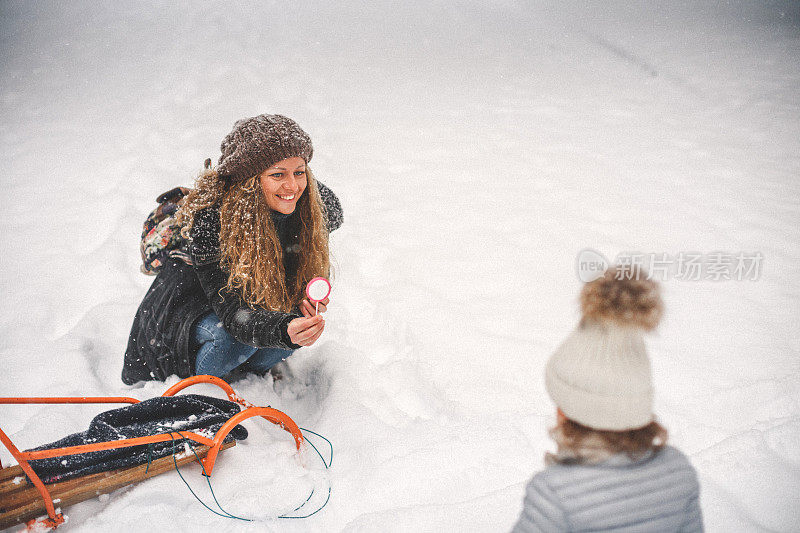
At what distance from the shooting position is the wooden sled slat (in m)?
1.25

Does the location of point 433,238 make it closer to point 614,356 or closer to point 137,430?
point 137,430

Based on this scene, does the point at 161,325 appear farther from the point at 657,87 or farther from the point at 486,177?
the point at 657,87

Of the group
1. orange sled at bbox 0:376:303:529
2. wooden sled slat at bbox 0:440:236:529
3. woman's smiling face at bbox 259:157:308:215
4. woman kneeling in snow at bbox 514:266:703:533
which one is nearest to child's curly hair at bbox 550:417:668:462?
woman kneeling in snow at bbox 514:266:703:533

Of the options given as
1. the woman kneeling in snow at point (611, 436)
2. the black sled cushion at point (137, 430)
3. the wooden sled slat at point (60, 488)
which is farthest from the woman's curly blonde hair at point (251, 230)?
the woman kneeling in snow at point (611, 436)

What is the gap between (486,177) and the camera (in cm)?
414

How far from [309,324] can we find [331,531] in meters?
0.64

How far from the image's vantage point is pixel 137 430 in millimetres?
1458

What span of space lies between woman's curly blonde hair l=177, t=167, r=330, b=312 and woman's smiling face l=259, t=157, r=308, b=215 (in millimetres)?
30

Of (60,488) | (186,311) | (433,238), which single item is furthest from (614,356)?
(433,238)

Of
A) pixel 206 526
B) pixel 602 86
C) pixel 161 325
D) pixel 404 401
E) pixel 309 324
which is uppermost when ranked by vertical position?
pixel 602 86

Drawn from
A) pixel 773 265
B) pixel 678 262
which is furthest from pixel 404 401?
pixel 773 265

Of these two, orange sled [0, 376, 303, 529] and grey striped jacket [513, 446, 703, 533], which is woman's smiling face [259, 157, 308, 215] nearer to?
orange sled [0, 376, 303, 529]

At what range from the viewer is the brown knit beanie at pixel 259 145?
1699 mm

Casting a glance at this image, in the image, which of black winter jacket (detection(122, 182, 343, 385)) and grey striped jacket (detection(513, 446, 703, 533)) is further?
black winter jacket (detection(122, 182, 343, 385))
